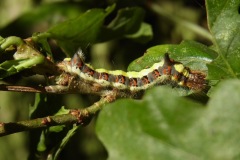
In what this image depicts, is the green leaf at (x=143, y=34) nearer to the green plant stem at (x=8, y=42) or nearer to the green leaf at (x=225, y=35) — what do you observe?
the green leaf at (x=225, y=35)

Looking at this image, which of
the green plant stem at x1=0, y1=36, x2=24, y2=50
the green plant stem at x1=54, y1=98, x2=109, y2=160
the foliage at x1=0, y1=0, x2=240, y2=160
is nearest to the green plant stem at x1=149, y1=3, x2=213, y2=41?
the foliage at x1=0, y1=0, x2=240, y2=160

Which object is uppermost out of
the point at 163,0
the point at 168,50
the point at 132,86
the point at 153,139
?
the point at 153,139

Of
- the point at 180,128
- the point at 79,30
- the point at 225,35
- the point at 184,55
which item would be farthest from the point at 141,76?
the point at 180,128

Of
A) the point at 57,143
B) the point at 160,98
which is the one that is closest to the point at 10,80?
the point at 57,143

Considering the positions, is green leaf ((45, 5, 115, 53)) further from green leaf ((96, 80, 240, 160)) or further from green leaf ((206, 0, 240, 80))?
green leaf ((96, 80, 240, 160))

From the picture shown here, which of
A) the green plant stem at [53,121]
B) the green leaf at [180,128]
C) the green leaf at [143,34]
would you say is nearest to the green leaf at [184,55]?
the green plant stem at [53,121]

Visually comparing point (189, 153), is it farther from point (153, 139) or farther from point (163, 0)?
point (163, 0)
